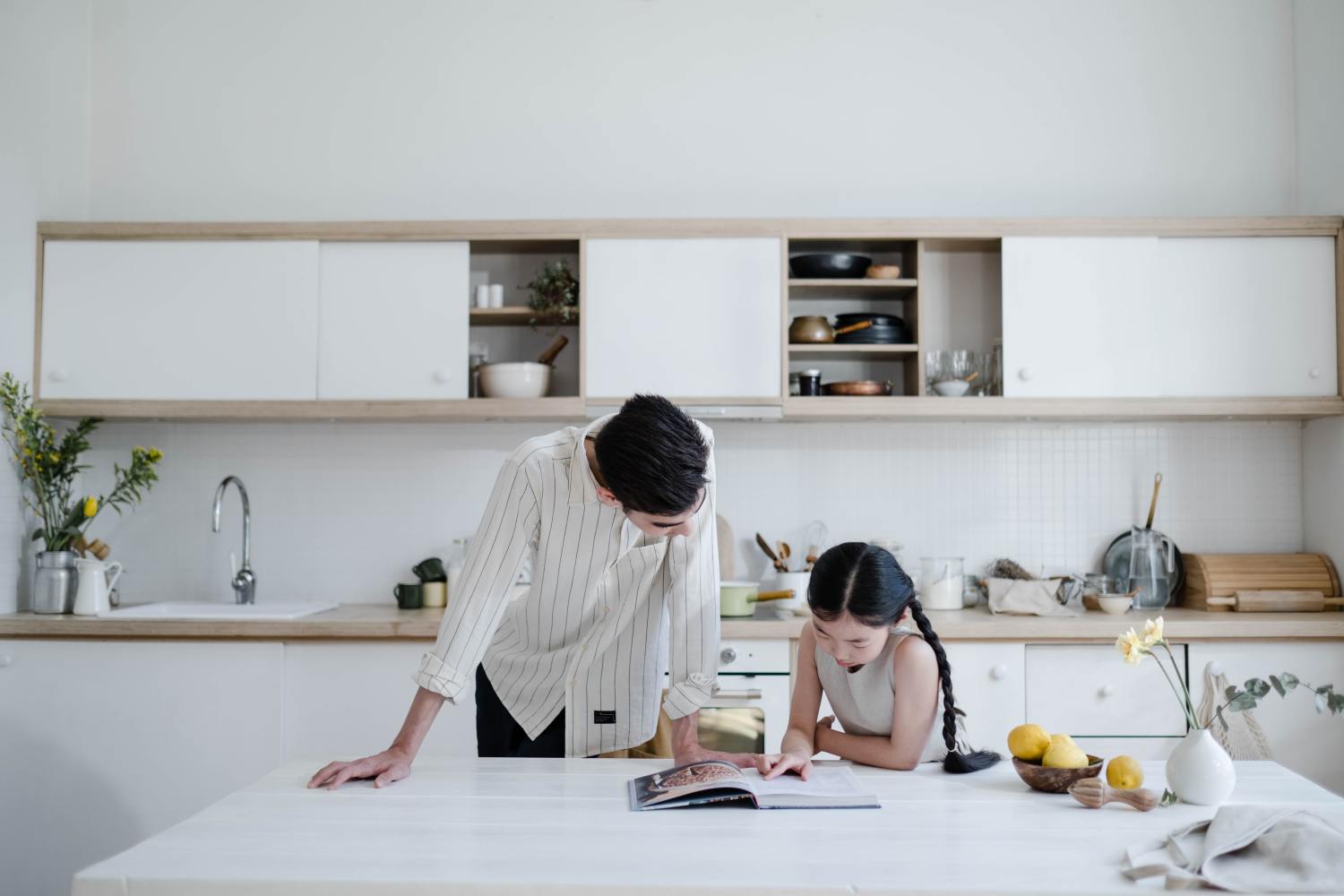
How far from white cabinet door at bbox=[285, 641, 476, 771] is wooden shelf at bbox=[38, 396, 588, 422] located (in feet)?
2.41

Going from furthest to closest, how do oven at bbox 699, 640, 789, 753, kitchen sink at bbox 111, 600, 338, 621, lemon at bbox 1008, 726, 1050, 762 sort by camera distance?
kitchen sink at bbox 111, 600, 338, 621
oven at bbox 699, 640, 789, 753
lemon at bbox 1008, 726, 1050, 762

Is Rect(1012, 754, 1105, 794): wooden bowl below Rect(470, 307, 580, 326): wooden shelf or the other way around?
below

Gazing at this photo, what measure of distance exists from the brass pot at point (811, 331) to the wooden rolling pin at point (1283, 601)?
1544mm

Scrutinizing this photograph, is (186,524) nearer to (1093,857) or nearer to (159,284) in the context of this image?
(159,284)

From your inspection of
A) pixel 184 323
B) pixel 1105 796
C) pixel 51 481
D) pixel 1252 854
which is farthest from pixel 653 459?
pixel 51 481

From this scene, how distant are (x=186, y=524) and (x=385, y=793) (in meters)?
2.40

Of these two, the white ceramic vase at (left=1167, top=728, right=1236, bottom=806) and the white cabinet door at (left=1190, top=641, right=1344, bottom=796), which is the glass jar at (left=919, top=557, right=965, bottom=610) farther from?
the white ceramic vase at (left=1167, top=728, right=1236, bottom=806)

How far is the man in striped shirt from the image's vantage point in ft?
5.44

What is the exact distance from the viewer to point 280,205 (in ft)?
12.2

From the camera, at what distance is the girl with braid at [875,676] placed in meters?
A: 1.87

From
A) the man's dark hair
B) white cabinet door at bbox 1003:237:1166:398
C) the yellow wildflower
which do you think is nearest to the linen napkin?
the yellow wildflower

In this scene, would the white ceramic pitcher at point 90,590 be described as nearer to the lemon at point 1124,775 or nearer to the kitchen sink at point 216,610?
the kitchen sink at point 216,610

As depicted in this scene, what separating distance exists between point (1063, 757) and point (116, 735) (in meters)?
2.74

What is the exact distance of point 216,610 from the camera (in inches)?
135
